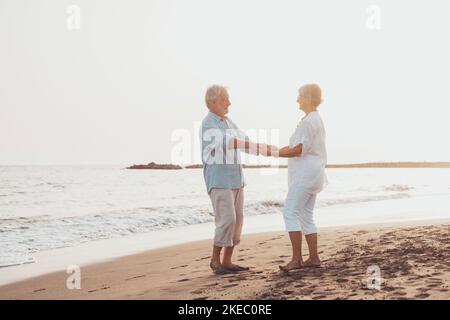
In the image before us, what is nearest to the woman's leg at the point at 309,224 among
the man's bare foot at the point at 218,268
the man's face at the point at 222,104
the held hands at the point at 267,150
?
the held hands at the point at 267,150

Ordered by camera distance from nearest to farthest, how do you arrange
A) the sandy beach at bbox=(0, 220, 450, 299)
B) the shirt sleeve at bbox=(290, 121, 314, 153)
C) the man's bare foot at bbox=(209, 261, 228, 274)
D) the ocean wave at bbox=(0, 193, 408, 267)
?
the sandy beach at bbox=(0, 220, 450, 299) < the shirt sleeve at bbox=(290, 121, 314, 153) < the man's bare foot at bbox=(209, 261, 228, 274) < the ocean wave at bbox=(0, 193, 408, 267)

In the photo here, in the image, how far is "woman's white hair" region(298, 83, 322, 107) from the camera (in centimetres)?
519

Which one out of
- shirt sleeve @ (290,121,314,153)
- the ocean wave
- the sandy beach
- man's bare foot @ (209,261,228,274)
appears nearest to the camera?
the sandy beach

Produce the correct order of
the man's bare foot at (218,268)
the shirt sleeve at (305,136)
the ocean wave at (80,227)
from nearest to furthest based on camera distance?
the shirt sleeve at (305,136) < the man's bare foot at (218,268) < the ocean wave at (80,227)

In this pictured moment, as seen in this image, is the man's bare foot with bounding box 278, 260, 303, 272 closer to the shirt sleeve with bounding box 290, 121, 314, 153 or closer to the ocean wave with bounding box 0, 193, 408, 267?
the shirt sleeve with bounding box 290, 121, 314, 153

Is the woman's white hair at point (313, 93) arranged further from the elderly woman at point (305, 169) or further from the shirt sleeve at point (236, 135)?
the shirt sleeve at point (236, 135)

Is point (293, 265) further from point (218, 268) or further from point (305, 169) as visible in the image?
point (305, 169)

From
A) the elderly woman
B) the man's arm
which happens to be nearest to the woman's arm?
the elderly woman

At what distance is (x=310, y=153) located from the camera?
16.9ft

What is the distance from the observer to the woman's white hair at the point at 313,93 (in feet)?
17.0

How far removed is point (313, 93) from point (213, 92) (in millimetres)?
950

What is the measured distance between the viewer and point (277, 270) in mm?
5422
